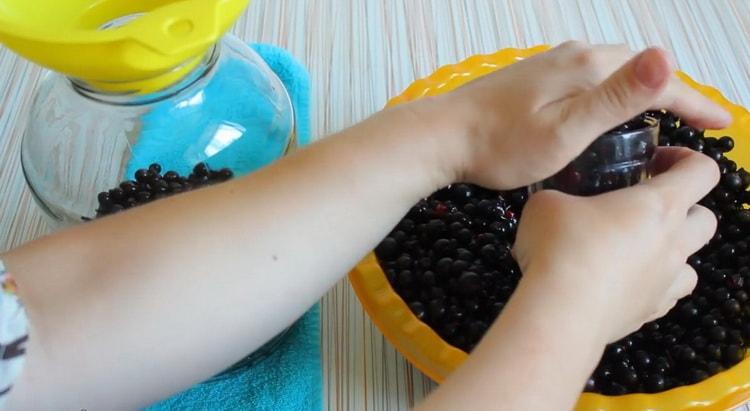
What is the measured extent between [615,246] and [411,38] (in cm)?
47

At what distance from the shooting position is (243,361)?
51cm

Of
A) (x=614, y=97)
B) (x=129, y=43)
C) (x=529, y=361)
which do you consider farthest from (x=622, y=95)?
(x=129, y=43)

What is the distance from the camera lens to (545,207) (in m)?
0.41

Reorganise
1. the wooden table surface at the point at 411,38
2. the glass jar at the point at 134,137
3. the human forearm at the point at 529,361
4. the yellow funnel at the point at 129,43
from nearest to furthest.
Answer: the human forearm at the point at 529,361
the yellow funnel at the point at 129,43
the glass jar at the point at 134,137
the wooden table surface at the point at 411,38

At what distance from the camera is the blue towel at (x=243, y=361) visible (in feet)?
1.63

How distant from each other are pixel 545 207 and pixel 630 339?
0.45 feet

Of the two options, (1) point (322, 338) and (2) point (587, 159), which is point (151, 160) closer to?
(1) point (322, 338)

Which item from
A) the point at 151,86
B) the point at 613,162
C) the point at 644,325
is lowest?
the point at 644,325

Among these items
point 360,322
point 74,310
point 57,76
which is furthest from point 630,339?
point 57,76

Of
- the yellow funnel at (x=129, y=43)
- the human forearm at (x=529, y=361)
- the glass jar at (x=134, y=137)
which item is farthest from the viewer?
the glass jar at (x=134, y=137)

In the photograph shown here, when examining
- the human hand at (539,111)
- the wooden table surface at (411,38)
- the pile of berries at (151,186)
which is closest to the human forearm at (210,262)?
the human hand at (539,111)

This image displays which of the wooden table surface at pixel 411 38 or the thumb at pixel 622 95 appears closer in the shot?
the thumb at pixel 622 95

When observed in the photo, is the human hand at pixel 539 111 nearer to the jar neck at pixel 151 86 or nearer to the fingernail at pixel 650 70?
the fingernail at pixel 650 70

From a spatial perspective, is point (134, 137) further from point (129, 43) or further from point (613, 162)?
point (613, 162)
